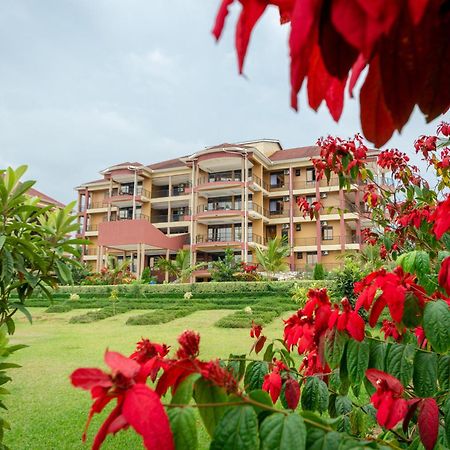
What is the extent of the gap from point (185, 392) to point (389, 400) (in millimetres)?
710

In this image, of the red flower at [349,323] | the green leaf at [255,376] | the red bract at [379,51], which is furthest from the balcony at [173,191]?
the red bract at [379,51]

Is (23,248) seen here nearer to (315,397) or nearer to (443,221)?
(315,397)

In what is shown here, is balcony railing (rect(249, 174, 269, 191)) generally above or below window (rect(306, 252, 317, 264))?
above

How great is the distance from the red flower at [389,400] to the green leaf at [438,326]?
0.13 metres

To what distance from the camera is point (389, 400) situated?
1077 mm

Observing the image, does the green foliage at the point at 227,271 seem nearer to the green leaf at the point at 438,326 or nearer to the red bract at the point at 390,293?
the red bract at the point at 390,293

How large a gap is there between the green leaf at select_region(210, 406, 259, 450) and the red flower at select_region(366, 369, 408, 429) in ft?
2.06

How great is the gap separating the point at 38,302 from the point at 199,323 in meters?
7.60

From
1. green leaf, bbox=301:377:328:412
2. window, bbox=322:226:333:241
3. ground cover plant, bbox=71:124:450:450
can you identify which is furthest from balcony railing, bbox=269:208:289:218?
green leaf, bbox=301:377:328:412

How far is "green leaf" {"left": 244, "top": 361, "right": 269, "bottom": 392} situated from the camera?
126 centimetres

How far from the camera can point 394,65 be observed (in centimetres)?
34

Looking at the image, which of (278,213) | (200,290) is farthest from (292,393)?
(278,213)

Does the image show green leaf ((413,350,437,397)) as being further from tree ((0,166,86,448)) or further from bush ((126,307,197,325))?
bush ((126,307,197,325))

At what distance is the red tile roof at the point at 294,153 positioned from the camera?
88.4ft
